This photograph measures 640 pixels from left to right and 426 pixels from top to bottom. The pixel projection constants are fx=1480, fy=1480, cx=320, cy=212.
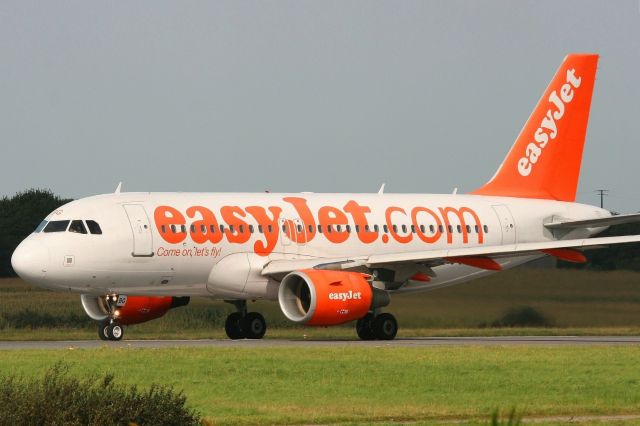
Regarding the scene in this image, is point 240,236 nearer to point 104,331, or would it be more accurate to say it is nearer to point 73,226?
point 104,331

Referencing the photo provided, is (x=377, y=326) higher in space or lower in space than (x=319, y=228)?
lower

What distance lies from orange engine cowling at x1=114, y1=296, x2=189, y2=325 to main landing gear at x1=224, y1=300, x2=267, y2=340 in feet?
4.40

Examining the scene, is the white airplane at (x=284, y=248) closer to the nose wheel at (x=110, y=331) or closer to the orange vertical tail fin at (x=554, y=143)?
the nose wheel at (x=110, y=331)

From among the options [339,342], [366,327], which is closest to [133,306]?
[366,327]

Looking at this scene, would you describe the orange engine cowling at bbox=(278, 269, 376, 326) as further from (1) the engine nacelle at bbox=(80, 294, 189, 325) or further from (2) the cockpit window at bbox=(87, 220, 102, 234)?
(2) the cockpit window at bbox=(87, 220, 102, 234)

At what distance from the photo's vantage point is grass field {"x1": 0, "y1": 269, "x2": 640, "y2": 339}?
1693 inches

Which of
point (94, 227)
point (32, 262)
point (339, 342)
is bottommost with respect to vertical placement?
point (339, 342)

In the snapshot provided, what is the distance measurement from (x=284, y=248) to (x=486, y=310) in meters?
7.95

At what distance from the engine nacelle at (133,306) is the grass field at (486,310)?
2.59 meters

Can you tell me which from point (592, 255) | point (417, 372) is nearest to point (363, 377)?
point (417, 372)

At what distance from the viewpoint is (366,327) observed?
37562 millimetres

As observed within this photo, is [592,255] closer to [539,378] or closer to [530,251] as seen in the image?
[530,251]

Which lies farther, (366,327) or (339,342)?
(366,327)

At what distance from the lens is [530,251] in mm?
37219
